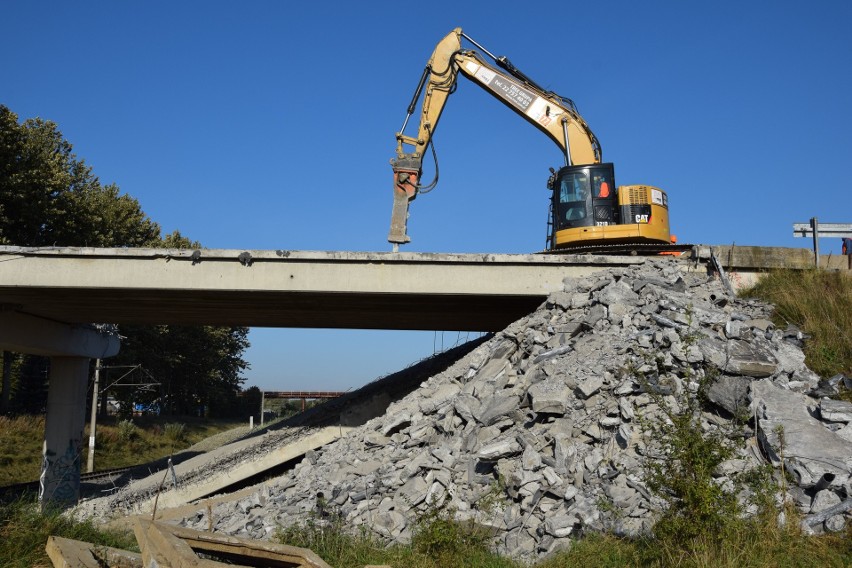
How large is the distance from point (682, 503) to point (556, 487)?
2964mm

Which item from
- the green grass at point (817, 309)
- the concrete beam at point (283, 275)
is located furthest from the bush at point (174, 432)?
the green grass at point (817, 309)

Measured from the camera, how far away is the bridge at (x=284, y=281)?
16672 millimetres

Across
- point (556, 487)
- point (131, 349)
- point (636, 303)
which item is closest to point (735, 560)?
point (556, 487)

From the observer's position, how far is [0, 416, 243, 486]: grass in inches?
1040

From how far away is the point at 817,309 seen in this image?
15219mm

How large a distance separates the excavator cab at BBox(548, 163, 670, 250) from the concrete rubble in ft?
10.0

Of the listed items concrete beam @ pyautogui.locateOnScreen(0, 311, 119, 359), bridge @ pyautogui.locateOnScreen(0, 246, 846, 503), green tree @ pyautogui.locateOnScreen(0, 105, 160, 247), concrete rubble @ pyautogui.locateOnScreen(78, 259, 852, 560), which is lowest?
concrete rubble @ pyautogui.locateOnScreen(78, 259, 852, 560)

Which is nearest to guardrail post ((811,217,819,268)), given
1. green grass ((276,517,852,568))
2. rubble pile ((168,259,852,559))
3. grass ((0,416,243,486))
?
rubble pile ((168,259,852,559))

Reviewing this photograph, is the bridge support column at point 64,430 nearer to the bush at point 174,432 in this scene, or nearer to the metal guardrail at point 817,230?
the bush at point 174,432

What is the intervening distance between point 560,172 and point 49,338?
14722 mm

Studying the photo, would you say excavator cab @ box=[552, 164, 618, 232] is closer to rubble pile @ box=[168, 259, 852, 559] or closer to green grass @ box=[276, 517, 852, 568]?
rubble pile @ box=[168, 259, 852, 559]

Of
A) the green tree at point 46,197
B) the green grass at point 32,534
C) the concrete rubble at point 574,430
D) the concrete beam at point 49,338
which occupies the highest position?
the green tree at point 46,197

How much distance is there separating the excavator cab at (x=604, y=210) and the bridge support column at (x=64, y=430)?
14637 millimetres

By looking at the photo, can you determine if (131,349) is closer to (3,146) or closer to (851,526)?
(3,146)
